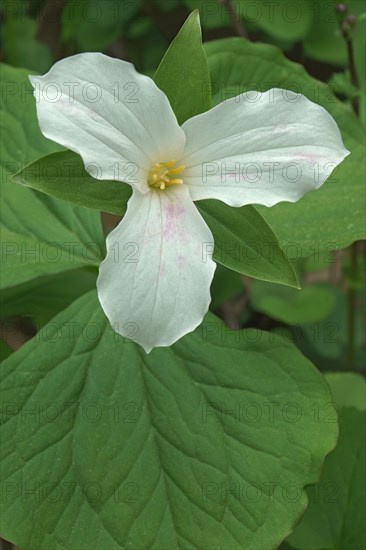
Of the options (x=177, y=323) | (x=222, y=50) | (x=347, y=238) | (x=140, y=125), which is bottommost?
(x=177, y=323)

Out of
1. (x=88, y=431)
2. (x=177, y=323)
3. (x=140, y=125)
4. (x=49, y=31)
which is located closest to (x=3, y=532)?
(x=88, y=431)

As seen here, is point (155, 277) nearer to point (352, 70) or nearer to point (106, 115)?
Result: point (106, 115)

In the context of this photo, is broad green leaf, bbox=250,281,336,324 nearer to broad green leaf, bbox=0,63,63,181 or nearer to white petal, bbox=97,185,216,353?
broad green leaf, bbox=0,63,63,181

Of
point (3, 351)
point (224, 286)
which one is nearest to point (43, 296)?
point (3, 351)

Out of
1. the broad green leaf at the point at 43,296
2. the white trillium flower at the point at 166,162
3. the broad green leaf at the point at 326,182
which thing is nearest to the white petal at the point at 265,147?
the white trillium flower at the point at 166,162

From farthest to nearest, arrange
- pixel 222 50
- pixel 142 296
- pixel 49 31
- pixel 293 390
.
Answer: pixel 49 31
pixel 222 50
pixel 293 390
pixel 142 296

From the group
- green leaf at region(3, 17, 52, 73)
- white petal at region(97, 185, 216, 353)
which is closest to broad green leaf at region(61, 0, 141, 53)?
green leaf at region(3, 17, 52, 73)

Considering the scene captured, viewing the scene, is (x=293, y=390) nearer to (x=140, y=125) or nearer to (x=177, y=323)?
(x=177, y=323)
